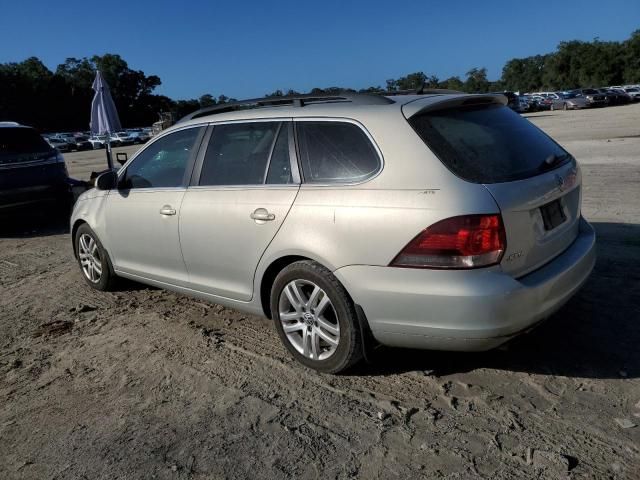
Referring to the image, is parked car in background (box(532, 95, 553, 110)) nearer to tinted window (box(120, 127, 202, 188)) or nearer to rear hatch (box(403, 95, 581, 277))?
tinted window (box(120, 127, 202, 188))

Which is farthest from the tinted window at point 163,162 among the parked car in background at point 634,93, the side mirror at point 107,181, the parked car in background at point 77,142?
the parked car in background at point 634,93

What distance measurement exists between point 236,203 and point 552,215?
2021mm

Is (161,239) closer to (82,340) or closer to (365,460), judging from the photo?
(82,340)

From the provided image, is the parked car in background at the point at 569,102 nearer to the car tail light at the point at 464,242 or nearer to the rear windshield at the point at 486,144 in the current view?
the rear windshield at the point at 486,144

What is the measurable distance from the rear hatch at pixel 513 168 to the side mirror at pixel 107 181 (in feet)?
9.65

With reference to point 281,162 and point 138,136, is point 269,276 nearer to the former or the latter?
point 281,162

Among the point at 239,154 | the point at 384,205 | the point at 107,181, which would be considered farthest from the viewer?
the point at 107,181

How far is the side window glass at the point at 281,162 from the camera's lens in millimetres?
3838

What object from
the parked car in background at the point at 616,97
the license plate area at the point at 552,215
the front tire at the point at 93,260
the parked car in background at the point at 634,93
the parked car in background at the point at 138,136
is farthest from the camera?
the parked car in background at the point at 138,136

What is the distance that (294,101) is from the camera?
4051mm

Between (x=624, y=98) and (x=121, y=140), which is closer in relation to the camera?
(x=624, y=98)

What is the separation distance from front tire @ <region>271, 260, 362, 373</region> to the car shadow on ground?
26 centimetres

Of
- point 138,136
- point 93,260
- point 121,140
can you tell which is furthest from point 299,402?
point 138,136

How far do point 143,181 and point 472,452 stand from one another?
345 centimetres
